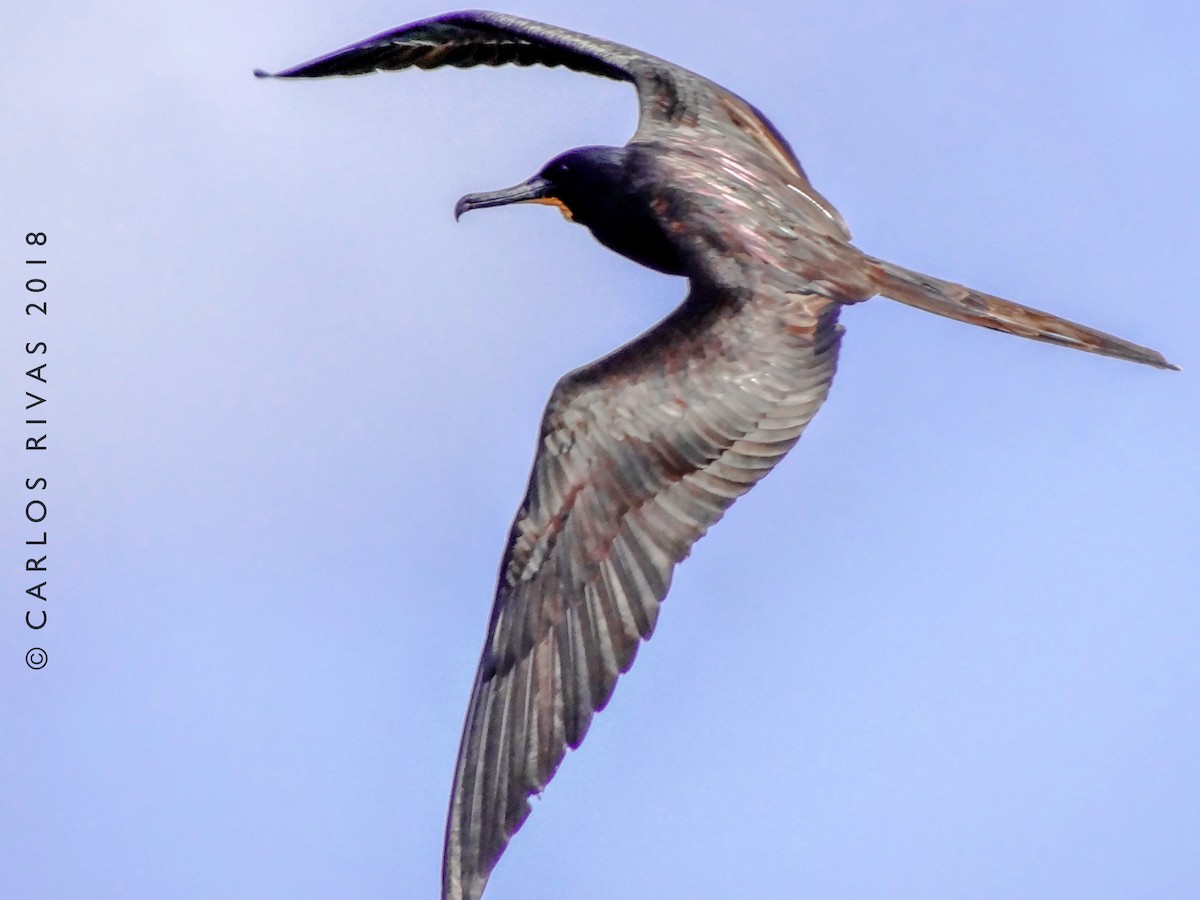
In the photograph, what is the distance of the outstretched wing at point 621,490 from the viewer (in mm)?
9031

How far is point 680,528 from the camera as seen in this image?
29.9 feet

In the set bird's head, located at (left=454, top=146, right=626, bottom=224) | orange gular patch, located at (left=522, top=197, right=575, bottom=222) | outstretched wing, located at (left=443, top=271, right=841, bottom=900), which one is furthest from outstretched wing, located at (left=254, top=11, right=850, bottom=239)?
outstretched wing, located at (left=443, top=271, right=841, bottom=900)

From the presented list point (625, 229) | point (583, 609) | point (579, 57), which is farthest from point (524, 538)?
point (579, 57)

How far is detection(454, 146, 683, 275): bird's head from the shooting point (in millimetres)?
10000

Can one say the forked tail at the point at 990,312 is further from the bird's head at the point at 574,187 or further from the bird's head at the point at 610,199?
the bird's head at the point at 574,187

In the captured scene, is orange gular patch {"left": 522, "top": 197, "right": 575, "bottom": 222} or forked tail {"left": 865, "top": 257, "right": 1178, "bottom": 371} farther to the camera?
orange gular patch {"left": 522, "top": 197, "right": 575, "bottom": 222}

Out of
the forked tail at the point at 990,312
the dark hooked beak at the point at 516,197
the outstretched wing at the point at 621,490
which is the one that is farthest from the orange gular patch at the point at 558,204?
the forked tail at the point at 990,312

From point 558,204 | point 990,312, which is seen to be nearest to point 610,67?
point 558,204

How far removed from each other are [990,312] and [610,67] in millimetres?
2474

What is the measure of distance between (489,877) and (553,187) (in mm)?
3554

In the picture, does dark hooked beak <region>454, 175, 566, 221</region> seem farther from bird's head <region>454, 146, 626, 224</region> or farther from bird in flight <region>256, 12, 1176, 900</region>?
bird in flight <region>256, 12, 1176, 900</region>

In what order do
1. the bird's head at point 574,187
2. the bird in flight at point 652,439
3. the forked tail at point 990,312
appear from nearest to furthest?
the bird in flight at point 652,439 → the forked tail at point 990,312 → the bird's head at point 574,187

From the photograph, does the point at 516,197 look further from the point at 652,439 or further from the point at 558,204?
the point at 652,439

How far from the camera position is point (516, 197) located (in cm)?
1066
